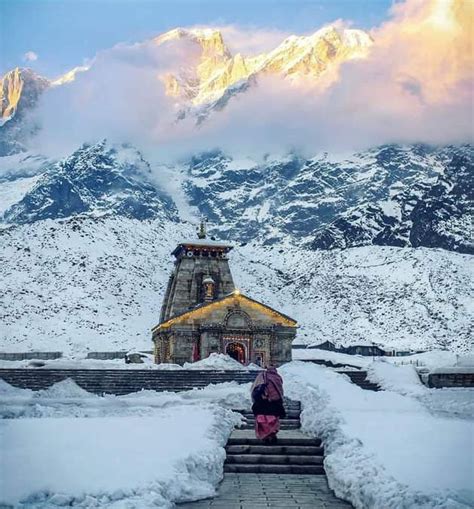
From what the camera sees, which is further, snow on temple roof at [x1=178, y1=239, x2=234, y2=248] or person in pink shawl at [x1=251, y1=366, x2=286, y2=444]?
snow on temple roof at [x1=178, y1=239, x2=234, y2=248]

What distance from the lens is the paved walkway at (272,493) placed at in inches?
366

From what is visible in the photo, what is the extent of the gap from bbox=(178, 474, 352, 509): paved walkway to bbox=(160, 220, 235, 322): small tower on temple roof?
34.2 metres

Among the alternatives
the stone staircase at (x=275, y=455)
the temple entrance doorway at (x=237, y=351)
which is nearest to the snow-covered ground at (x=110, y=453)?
the stone staircase at (x=275, y=455)

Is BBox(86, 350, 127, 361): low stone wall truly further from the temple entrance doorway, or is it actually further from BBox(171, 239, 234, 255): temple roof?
the temple entrance doorway

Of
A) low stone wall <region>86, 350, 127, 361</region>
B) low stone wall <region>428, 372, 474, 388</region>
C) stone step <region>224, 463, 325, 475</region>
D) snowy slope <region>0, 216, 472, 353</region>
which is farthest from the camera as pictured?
snowy slope <region>0, 216, 472, 353</region>

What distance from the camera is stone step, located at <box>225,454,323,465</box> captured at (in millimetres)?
12391

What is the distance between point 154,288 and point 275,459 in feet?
274

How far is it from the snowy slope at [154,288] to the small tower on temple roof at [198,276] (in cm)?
2461

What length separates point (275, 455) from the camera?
12625mm

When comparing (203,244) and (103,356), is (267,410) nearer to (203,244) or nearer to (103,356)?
(203,244)

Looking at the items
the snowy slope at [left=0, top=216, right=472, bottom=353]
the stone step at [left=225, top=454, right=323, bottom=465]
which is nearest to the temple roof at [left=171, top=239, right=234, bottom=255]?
the snowy slope at [left=0, top=216, right=472, bottom=353]

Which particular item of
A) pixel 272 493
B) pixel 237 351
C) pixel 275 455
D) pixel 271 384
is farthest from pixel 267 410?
pixel 237 351

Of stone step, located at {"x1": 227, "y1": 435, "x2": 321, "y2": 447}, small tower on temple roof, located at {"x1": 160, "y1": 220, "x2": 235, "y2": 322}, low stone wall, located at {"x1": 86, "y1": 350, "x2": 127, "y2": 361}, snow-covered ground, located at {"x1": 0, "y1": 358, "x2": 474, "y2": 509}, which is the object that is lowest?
low stone wall, located at {"x1": 86, "y1": 350, "x2": 127, "y2": 361}

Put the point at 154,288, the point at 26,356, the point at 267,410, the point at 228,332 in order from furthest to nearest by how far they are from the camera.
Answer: the point at 154,288, the point at 26,356, the point at 228,332, the point at 267,410
